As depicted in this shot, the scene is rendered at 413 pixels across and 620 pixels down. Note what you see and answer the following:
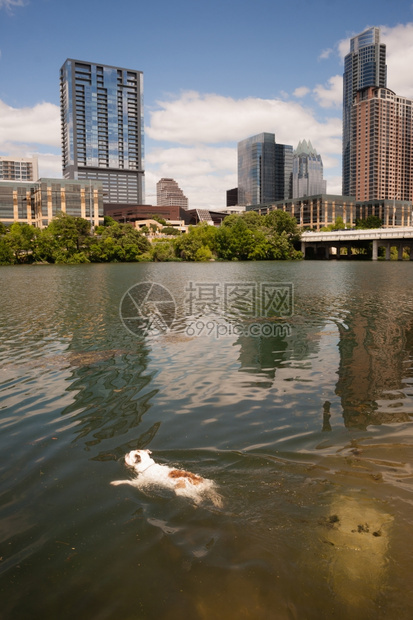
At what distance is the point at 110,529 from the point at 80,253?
4991 inches

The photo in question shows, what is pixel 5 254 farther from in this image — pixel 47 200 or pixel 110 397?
pixel 110 397

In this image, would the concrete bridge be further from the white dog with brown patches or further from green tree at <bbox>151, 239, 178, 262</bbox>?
the white dog with brown patches

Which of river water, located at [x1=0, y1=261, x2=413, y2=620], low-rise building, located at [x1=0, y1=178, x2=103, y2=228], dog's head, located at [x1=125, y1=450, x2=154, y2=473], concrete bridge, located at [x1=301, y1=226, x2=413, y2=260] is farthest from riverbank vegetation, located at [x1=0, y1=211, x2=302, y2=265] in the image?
dog's head, located at [x1=125, y1=450, x2=154, y2=473]

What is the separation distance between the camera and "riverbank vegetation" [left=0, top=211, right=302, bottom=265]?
12412cm

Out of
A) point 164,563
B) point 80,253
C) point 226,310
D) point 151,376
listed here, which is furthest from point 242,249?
point 164,563

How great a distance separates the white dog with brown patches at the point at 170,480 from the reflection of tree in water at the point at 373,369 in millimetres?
4437

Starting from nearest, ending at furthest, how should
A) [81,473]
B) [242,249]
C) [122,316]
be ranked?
[81,473]
[122,316]
[242,249]

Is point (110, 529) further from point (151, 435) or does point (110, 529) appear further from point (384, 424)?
point (384, 424)

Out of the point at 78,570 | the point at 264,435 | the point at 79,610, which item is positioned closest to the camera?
the point at 79,610

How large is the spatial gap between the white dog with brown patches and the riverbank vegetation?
12238 cm

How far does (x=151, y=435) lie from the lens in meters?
10.0

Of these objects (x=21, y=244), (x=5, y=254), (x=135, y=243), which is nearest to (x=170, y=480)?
(x=5, y=254)

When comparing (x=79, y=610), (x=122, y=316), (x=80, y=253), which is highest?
(x=80, y=253)

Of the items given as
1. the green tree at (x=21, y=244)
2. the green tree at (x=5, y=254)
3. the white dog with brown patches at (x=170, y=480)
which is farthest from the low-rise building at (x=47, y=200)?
the white dog with brown patches at (x=170, y=480)
